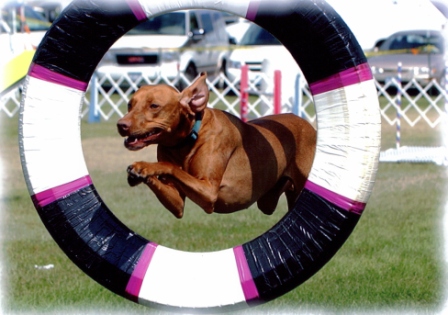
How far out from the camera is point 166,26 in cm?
2128

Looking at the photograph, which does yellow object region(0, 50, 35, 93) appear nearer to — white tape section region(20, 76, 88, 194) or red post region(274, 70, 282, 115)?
white tape section region(20, 76, 88, 194)

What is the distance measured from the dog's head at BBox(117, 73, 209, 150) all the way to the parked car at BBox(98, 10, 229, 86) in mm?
15540

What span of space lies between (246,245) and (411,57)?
18.3m

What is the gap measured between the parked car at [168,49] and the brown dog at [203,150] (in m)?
15.1

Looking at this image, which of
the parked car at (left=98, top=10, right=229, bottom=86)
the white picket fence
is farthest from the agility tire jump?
the parked car at (left=98, top=10, right=229, bottom=86)

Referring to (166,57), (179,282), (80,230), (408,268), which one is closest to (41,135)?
(80,230)

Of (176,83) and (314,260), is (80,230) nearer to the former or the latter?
(314,260)

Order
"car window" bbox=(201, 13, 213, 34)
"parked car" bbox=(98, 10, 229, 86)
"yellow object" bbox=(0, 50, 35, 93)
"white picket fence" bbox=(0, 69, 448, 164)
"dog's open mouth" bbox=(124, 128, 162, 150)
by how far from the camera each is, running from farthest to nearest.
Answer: "car window" bbox=(201, 13, 213, 34)
"parked car" bbox=(98, 10, 229, 86)
"white picket fence" bbox=(0, 69, 448, 164)
"yellow object" bbox=(0, 50, 35, 93)
"dog's open mouth" bbox=(124, 128, 162, 150)

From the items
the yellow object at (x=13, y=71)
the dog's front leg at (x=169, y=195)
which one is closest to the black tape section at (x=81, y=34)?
the dog's front leg at (x=169, y=195)

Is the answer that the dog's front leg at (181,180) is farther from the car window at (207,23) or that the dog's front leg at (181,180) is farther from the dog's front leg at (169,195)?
the car window at (207,23)

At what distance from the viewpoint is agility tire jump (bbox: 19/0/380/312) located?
4.07 meters

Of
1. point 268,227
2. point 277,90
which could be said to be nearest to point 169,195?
point 268,227

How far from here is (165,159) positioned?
14.5 feet

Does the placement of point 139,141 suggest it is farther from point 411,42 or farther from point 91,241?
point 411,42
